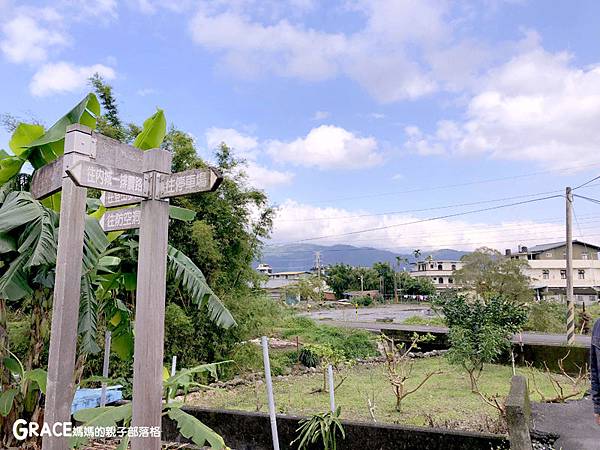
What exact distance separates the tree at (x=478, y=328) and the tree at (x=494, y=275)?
9705 millimetres

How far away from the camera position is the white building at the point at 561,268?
36.0m

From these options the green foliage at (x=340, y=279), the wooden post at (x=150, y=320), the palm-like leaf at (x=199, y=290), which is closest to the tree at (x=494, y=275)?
the palm-like leaf at (x=199, y=290)

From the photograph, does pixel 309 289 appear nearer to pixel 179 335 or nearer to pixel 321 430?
pixel 179 335

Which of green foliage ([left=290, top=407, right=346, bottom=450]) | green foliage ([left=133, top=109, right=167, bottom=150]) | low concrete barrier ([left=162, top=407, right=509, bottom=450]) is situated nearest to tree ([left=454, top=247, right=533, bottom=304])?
low concrete barrier ([left=162, top=407, right=509, bottom=450])

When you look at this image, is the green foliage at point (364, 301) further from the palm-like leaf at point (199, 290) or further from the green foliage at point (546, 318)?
the palm-like leaf at point (199, 290)

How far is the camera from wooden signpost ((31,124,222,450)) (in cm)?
248

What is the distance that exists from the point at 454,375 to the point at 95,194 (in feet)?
23.8

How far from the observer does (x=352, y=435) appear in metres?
4.27

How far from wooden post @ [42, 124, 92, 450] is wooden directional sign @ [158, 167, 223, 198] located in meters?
0.48

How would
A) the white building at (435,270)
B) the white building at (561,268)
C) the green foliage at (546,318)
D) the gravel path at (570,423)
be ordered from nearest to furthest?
the gravel path at (570,423) → the green foliage at (546,318) → the white building at (561,268) → the white building at (435,270)

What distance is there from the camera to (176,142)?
7926 mm

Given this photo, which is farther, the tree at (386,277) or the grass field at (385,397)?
the tree at (386,277)

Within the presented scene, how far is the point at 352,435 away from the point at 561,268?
38.8m

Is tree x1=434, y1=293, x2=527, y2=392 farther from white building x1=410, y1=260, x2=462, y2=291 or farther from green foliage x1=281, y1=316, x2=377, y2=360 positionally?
white building x1=410, y1=260, x2=462, y2=291
